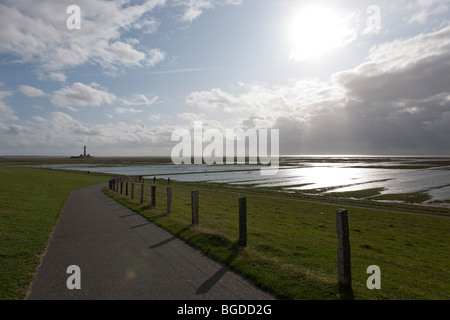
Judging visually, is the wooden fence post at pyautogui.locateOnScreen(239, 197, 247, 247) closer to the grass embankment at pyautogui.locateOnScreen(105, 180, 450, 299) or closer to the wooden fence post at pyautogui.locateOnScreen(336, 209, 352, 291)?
the grass embankment at pyautogui.locateOnScreen(105, 180, 450, 299)

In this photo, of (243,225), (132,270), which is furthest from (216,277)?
(243,225)

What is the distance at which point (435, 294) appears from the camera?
6.48m

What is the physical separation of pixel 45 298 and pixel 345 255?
6.60 metres

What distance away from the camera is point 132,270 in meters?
6.80

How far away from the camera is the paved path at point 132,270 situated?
5.56 meters

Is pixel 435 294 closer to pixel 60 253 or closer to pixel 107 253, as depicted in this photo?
pixel 107 253

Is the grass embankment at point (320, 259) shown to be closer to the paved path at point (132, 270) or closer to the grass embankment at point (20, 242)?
the paved path at point (132, 270)

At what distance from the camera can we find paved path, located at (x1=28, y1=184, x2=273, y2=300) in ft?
18.2

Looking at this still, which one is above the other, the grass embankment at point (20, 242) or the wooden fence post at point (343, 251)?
→ the wooden fence post at point (343, 251)

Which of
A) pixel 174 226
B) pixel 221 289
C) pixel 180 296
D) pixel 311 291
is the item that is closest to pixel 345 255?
pixel 311 291

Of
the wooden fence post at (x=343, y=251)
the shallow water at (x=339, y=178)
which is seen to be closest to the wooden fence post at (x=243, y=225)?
the wooden fence post at (x=343, y=251)

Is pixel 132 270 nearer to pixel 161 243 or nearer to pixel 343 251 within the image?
pixel 161 243

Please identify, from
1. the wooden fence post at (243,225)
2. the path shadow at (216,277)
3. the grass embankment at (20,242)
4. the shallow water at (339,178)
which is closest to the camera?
the path shadow at (216,277)
